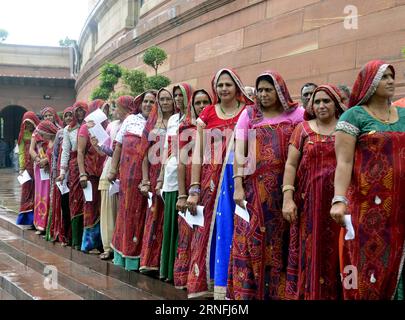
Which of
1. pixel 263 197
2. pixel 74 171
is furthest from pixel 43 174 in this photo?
pixel 263 197

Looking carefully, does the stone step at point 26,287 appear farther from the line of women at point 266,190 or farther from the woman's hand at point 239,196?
the woman's hand at point 239,196

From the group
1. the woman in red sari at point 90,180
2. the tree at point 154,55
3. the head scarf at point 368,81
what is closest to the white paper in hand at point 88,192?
the woman in red sari at point 90,180

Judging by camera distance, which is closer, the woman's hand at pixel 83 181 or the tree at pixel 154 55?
the woman's hand at pixel 83 181

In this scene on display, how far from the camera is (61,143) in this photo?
7.08m

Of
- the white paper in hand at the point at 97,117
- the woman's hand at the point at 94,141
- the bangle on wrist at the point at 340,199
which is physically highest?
the white paper in hand at the point at 97,117

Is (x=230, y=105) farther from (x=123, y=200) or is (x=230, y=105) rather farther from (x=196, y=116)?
(x=123, y=200)

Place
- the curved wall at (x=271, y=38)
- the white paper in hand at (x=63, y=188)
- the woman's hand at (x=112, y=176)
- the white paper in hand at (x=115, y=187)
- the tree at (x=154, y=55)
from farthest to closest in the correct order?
the tree at (x=154, y=55)
the white paper in hand at (x=63, y=188)
the curved wall at (x=271, y=38)
the white paper in hand at (x=115, y=187)
the woman's hand at (x=112, y=176)

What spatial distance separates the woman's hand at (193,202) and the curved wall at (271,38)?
2.99 meters

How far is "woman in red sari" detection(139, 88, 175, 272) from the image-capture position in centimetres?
493

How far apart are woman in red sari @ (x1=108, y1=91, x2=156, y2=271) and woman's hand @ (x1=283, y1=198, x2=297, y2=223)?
208cm

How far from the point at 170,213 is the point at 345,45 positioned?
3.42 meters

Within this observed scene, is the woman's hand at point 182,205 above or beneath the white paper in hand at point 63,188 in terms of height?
above

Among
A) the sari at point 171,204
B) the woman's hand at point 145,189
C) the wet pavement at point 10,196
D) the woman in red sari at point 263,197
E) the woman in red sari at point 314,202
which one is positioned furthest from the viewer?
the wet pavement at point 10,196

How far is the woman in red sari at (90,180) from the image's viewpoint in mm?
6273
